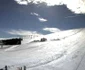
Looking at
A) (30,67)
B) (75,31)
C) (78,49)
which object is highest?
(75,31)

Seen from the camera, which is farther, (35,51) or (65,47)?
(35,51)

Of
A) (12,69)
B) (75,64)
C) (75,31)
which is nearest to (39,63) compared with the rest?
(12,69)

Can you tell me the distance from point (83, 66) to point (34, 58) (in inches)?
293

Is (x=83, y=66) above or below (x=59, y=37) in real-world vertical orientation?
below

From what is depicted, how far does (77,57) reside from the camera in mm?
19875

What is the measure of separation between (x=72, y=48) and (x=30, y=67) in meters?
5.20

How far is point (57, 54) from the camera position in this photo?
73.3ft

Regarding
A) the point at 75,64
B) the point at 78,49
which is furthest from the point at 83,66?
the point at 78,49

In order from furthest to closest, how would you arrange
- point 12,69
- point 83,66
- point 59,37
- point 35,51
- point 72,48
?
point 59,37 < point 35,51 < point 72,48 < point 12,69 < point 83,66

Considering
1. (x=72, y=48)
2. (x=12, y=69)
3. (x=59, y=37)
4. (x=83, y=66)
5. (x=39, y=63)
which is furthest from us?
(x=59, y=37)

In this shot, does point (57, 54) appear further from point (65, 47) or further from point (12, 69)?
point (12, 69)

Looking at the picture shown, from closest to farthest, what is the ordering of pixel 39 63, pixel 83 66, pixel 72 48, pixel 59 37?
pixel 83 66 < pixel 39 63 < pixel 72 48 < pixel 59 37

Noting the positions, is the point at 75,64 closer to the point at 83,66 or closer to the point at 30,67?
the point at 83,66

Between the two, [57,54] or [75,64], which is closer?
[75,64]
